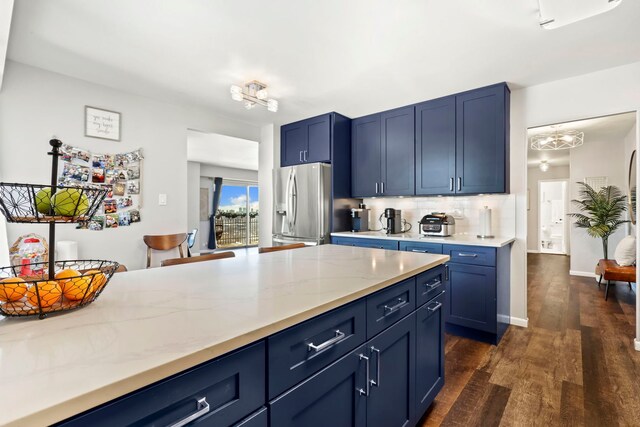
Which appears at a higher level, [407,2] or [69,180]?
[407,2]

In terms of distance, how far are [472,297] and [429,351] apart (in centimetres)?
141

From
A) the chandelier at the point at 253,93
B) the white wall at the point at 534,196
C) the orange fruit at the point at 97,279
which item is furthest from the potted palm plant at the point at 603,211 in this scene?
the orange fruit at the point at 97,279

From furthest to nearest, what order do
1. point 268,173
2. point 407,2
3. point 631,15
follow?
1. point 268,173
2. point 631,15
3. point 407,2

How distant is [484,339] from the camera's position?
2.72 metres

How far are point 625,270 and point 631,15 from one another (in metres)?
2.87

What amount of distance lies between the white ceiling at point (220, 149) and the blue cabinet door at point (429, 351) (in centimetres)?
354

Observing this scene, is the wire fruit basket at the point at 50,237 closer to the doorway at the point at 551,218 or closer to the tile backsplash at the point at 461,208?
the tile backsplash at the point at 461,208

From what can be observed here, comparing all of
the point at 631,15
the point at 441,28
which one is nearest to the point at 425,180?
the point at 441,28

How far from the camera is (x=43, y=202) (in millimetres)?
749

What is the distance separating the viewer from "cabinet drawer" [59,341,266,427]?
0.52 metres

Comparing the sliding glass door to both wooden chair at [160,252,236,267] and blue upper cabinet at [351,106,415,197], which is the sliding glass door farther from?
wooden chair at [160,252,236,267]

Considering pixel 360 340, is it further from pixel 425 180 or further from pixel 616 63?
pixel 616 63

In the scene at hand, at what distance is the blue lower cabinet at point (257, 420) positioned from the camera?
0.70 m

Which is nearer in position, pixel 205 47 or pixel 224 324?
pixel 224 324
